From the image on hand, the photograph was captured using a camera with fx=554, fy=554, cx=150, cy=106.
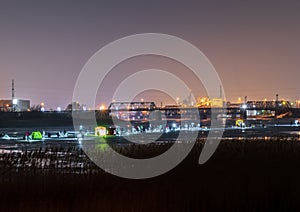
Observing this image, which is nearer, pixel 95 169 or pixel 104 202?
pixel 104 202

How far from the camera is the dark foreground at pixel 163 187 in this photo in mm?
19422

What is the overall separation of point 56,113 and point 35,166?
554 feet

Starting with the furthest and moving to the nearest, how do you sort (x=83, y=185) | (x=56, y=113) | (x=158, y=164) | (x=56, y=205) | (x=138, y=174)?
(x=56, y=113), (x=158, y=164), (x=138, y=174), (x=83, y=185), (x=56, y=205)

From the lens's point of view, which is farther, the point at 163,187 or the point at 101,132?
the point at 101,132

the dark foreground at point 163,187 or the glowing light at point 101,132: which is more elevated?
the glowing light at point 101,132

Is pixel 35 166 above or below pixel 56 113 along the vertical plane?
below

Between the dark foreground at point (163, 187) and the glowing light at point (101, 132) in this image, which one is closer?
the dark foreground at point (163, 187)

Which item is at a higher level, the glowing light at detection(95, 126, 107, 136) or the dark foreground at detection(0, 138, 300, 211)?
the glowing light at detection(95, 126, 107, 136)

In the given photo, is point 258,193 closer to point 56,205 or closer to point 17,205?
point 56,205

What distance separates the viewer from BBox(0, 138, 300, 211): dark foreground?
19422 mm

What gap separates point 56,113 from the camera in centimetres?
19650

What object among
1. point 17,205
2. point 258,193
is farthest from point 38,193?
point 258,193

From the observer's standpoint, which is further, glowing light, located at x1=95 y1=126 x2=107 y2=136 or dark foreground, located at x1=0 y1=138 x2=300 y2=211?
glowing light, located at x1=95 y1=126 x2=107 y2=136

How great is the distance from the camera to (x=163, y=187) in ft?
75.0
